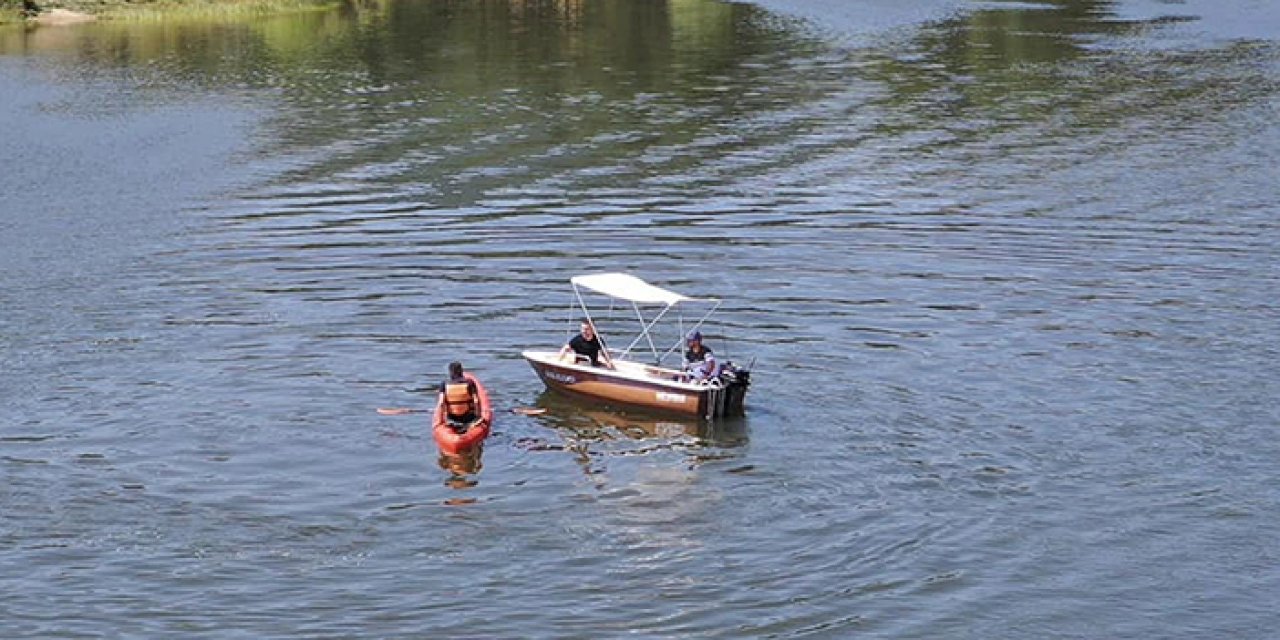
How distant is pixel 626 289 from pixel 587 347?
11.1 feet

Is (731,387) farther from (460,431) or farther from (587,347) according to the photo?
(460,431)

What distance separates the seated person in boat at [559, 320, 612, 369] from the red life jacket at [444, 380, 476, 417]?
191 inches

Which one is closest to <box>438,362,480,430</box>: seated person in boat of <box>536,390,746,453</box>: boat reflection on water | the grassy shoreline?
<box>536,390,746,453</box>: boat reflection on water

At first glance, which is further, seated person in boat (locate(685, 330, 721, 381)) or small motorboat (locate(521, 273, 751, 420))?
seated person in boat (locate(685, 330, 721, 381))

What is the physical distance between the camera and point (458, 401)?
145ft

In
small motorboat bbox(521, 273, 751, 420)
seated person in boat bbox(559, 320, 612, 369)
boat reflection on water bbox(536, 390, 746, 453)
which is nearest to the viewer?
boat reflection on water bbox(536, 390, 746, 453)

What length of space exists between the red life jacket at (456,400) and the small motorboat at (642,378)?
4278 mm

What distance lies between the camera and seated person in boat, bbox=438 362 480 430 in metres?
44.1

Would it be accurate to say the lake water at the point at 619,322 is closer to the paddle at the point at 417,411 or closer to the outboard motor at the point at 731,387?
the paddle at the point at 417,411

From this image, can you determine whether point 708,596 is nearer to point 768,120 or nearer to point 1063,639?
point 1063,639

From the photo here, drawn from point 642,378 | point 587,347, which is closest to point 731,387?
point 642,378

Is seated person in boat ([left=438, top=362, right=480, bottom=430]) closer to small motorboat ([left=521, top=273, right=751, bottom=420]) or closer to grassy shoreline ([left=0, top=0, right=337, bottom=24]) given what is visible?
small motorboat ([left=521, top=273, right=751, bottom=420])

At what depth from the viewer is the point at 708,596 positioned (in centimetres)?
3591

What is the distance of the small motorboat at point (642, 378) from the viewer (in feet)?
150
